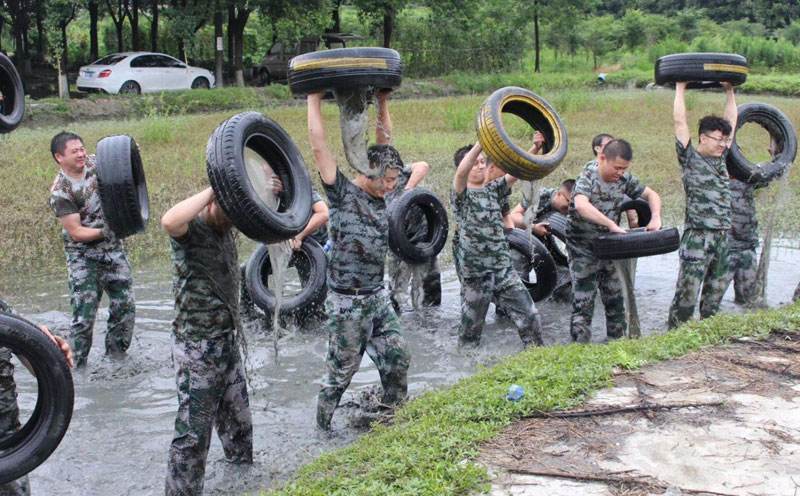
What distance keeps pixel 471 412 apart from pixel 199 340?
5.49ft

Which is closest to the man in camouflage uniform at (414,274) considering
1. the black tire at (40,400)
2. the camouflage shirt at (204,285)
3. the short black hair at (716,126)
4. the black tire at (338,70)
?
the short black hair at (716,126)

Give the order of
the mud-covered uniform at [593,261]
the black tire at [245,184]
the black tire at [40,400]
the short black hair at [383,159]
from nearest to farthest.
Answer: the black tire at [40,400] → the black tire at [245,184] → the short black hair at [383,159] → the mud-covered uniform at [593,261]

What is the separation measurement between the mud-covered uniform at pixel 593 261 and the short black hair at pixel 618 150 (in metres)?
0.26

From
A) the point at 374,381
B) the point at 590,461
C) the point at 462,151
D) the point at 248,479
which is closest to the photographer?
the point at 590,461

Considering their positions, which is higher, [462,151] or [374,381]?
[462,151]

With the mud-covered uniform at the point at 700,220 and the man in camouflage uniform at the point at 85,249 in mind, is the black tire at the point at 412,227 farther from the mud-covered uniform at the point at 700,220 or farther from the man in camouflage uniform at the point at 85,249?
the man in camouflage uniform at the point at 85,249

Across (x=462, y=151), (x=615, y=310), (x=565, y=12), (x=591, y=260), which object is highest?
(x=565, y=12)

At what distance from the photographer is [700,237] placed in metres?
8.08

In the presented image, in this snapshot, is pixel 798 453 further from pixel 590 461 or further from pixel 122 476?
pixel 122 476

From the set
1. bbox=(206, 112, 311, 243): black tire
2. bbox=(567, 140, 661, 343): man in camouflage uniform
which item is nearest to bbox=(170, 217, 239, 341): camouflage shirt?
bbox=(206, 112, 311, 243): black tire

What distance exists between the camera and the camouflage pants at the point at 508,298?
763cm

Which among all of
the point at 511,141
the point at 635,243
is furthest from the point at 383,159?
the point at 635,243

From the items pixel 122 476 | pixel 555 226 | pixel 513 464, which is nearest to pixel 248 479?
pixel 122 476

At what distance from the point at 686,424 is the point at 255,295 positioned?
4858 millimetres
